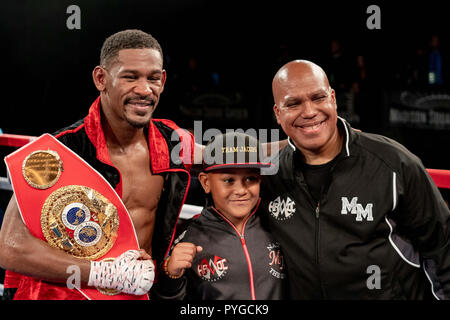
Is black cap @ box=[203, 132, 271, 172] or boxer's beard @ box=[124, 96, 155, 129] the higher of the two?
boxer's beard @ box=[124, 96, 155, 129]

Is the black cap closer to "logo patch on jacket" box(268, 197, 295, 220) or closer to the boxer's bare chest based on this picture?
"logo patch on jacket" box(268, 197, 295, 220)

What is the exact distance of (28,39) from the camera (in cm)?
780

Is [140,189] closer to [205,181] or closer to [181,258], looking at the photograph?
[205,181]

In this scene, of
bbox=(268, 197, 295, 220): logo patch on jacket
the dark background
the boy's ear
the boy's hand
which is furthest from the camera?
the dark background

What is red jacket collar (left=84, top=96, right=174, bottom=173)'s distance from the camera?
1671 millimetres

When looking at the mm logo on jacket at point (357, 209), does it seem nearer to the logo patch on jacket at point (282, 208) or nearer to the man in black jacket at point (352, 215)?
the man in black jacket at point (352, 215)

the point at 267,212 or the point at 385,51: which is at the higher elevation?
the point at 385,51

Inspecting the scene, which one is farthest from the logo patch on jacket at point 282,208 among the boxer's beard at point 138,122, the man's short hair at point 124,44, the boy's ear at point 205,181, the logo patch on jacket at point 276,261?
the man's short hair at point 124,44

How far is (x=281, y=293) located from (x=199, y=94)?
17.9 ft

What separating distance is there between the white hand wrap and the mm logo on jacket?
73cm

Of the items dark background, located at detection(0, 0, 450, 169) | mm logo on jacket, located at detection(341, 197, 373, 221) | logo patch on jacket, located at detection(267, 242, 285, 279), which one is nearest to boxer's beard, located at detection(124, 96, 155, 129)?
logo patch on jacket, located at detection(267, 242, 285, 279)

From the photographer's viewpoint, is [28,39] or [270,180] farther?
[28,39]
